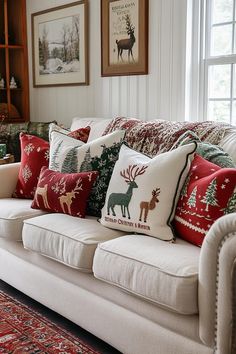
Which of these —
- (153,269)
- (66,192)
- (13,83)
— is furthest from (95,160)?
(13,83)

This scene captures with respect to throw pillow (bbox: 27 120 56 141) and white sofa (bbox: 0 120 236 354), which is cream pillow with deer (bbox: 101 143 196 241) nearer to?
white sofa (bbox: 0 120 236 354)

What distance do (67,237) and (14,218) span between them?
0.46 meters

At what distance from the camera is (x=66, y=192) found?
239 cm

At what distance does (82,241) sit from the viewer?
2023 mm

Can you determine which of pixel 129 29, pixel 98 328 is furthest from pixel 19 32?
pixel 98 328

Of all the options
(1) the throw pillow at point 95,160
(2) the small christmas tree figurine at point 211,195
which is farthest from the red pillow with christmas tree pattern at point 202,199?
(1) the throw pillow at point 95,160

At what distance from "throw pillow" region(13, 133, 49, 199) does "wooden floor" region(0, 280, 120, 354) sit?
0.56 meters

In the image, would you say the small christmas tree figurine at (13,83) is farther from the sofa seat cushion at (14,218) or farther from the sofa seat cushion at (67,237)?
the sofa seat cushion at (67,237)

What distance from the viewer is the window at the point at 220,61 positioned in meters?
2.90

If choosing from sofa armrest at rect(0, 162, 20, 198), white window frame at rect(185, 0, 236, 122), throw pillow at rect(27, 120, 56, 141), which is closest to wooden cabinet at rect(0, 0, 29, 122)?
throw pillow at rect(27, 120, 56, 141)

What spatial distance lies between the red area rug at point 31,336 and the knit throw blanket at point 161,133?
1.02 metres

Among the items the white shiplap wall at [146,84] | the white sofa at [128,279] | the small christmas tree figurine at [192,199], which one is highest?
the white shiplap wall at [146,84]

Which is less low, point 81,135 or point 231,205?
point 81,135

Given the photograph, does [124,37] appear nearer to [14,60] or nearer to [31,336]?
[14,60]
